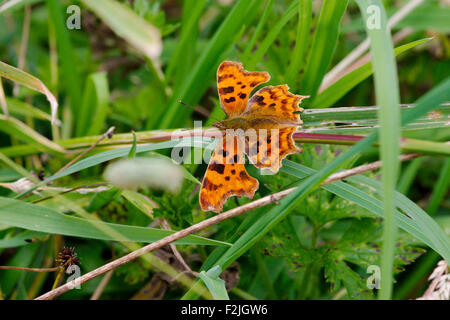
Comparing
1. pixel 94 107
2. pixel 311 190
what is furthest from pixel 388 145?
pixel 94 107

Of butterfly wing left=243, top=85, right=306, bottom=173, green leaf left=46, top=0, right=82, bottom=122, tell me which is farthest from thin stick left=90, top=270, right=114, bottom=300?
green leaf left=46, top=0, right=82, bottom=122

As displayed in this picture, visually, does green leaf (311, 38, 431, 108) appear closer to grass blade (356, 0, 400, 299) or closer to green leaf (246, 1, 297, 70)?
green leaf (246, 1, 297, 70)

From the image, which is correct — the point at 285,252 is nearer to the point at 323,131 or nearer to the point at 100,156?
the point at 323,131

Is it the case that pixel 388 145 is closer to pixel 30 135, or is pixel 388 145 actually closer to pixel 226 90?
pixel 226 90

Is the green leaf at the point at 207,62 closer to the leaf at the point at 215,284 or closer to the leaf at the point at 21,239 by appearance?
the leaf at the point at 21,239
